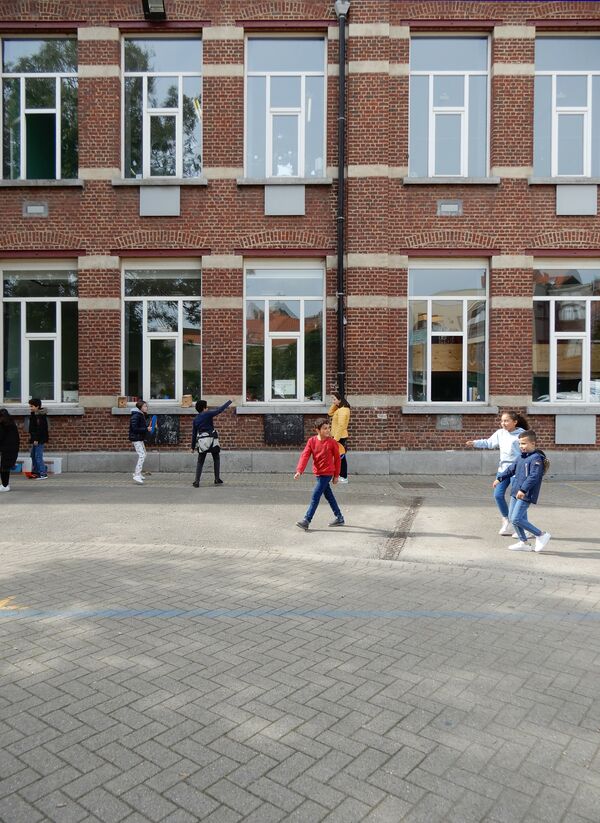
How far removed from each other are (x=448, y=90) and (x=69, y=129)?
27.6 ft

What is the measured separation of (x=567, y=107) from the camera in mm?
14570

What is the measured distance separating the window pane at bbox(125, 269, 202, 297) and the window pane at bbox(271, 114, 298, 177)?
303 centimetres

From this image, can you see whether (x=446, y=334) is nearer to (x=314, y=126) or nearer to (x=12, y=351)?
(x=314, y=126)

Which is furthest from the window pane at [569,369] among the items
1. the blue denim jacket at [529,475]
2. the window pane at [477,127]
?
the blue denim jacket at [529,475]

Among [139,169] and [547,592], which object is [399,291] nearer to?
[139,169]

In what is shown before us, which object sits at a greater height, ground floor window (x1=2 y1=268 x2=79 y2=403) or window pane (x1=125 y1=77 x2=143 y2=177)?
window pane (x1=125 y1=77 x2=143 y2=177)

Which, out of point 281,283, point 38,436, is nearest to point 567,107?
point 281,283

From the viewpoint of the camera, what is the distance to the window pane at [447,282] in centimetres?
1466

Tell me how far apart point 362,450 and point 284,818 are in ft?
37.6

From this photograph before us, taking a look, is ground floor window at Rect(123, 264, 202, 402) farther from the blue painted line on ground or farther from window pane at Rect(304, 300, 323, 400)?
the blue painted line on ground

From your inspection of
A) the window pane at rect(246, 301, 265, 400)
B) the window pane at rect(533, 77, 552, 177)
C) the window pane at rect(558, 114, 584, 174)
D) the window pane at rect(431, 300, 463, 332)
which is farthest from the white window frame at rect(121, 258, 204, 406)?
the window pane at rect(558, 114, 584, 174)

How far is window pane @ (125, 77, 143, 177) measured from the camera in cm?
1478

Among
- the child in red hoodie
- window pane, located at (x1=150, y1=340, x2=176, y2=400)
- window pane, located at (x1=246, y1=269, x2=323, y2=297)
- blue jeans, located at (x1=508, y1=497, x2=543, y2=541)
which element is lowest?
blue jeans, located at (x1=508, y1=497, x2=543, y2=541)

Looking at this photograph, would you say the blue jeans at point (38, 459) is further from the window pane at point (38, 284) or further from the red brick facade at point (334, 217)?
the window pane at point (38, 284)
